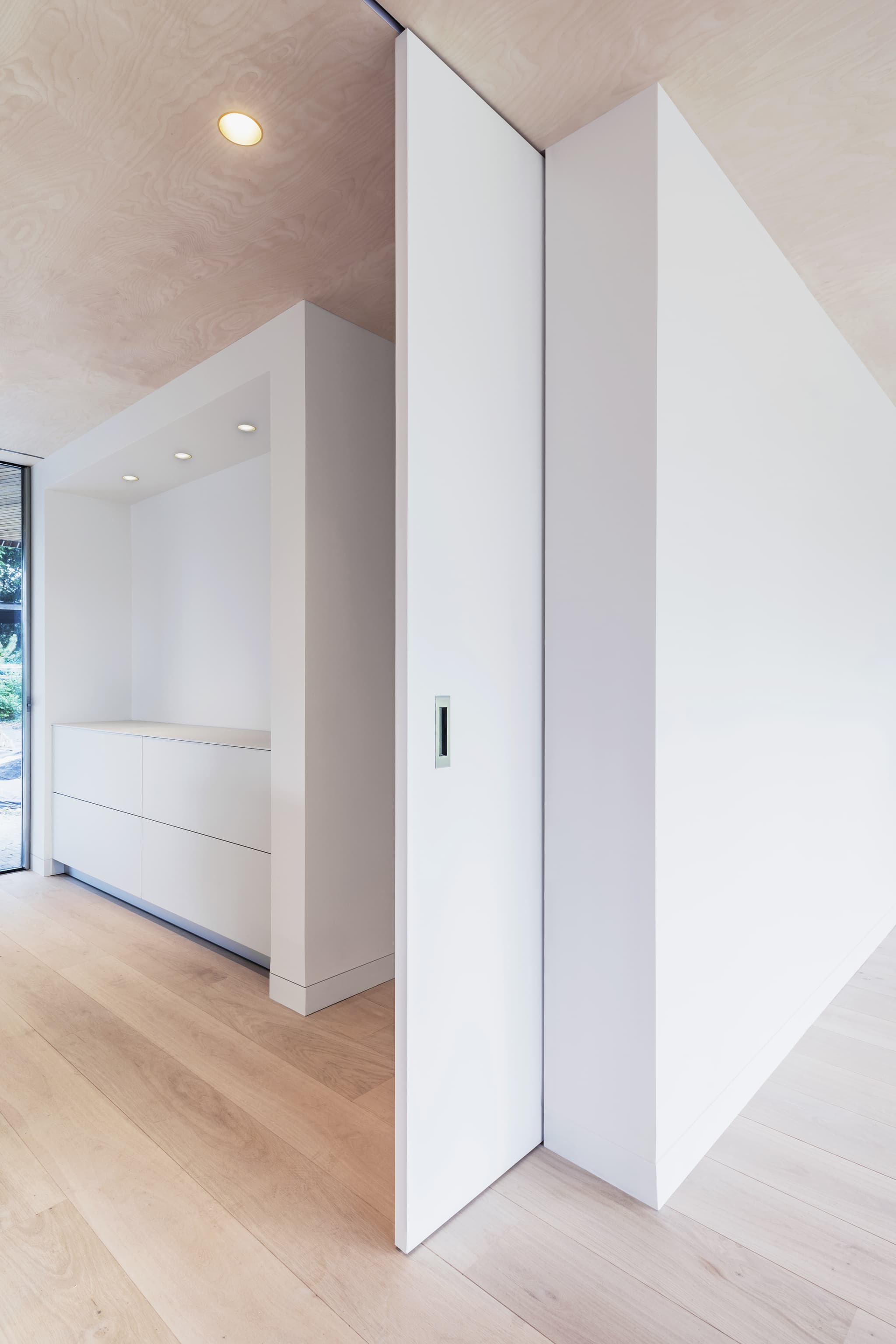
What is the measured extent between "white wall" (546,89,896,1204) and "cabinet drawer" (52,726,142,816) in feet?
8.05

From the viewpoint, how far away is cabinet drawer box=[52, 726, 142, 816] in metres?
3.40

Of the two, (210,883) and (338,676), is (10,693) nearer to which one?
(210,883)

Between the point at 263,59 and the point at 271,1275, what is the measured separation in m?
2.39

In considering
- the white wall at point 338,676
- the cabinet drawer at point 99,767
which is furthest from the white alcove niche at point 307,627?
the cabinet drawer at point 99,767

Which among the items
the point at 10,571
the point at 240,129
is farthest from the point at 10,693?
the point at 240,129

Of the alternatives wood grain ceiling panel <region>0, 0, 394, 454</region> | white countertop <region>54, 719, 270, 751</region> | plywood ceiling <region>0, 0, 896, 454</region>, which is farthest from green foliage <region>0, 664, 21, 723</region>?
plywood ceiling <region>0, 0, 896, 454</region>

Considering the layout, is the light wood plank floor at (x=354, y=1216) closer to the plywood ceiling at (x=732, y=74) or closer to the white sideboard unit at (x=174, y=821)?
the white sideboard unit at (x=174, y=821)

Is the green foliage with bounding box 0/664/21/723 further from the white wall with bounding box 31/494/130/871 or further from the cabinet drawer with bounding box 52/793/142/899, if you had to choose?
the cabinet drawer with bounding box 52/793/142/899

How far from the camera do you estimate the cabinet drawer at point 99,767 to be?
340cm

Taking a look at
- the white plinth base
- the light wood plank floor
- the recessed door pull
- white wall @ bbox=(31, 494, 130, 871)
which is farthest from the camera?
white wall @ bbox=(31, 494, 130, 871)

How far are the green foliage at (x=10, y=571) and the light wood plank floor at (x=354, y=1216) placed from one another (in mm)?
2775

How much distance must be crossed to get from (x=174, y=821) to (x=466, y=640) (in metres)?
2.13

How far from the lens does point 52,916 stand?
342 centimetres

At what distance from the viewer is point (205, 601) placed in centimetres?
388
